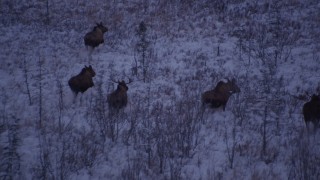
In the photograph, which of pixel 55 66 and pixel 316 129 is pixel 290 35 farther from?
pixel 55 66

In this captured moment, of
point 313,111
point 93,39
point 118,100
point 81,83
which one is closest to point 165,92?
point 118,100

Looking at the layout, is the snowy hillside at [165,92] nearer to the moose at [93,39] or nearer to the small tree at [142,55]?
the small tree at [142,55]

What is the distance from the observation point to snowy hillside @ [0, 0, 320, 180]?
6660 mm

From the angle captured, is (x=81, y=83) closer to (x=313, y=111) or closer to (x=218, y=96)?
(x=218, y=96)

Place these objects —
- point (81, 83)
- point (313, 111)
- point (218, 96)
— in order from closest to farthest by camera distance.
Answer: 1. point (313, 111)
2. point (218, 96)
3. point (81, 83)

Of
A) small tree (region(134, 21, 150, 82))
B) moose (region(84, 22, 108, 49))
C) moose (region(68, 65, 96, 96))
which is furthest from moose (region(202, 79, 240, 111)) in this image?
moose (region(84, 22, 108, 49))

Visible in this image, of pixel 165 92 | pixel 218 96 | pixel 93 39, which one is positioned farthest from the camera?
pixel 93 39

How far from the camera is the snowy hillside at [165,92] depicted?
6.66m

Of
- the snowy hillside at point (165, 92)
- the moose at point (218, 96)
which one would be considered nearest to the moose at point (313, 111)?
the snowy hillside at point (165, 92)

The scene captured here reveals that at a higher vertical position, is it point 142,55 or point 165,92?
point 142,55

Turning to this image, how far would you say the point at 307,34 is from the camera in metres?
12.8

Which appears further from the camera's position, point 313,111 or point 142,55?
point 142,55

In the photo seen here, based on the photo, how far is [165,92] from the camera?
9.91 m

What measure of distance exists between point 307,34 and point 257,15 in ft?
9.34
